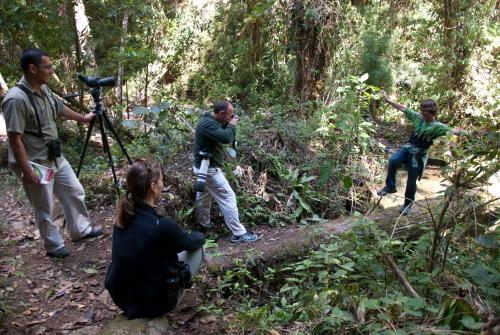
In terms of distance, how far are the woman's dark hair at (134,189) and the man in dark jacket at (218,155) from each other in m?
1.94

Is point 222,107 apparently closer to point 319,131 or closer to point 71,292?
point 71,292

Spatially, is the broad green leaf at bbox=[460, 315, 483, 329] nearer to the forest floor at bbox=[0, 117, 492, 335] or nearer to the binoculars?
the forest floor at bbox=[0, 117, 492, 335]

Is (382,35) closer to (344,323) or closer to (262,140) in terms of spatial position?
(262,140)

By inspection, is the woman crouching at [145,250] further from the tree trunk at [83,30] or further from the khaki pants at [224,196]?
the tree trunk at [83,30]

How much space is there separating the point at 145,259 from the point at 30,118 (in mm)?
A: 1909

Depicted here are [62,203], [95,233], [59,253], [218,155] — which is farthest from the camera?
[218,155]

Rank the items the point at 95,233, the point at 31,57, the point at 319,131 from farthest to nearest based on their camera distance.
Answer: the point at 319,131
the point at 95,233
the point at 31,57

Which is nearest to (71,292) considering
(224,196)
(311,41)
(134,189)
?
(134,189)

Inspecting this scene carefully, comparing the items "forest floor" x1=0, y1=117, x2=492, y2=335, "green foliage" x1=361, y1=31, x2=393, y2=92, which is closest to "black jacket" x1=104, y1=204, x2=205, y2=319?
"forest floor" x1=0, y1=117, x2=492, y2=335

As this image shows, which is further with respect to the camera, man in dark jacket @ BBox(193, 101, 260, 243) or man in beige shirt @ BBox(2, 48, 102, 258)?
man in dark jacket @ BBox(193, 101, 260, 243)

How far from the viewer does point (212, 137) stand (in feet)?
16.2

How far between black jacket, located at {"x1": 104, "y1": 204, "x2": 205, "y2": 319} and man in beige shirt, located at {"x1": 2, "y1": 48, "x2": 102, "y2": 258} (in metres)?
1.40

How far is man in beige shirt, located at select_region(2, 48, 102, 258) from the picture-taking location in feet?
12.2

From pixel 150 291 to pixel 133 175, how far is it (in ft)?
2.95
